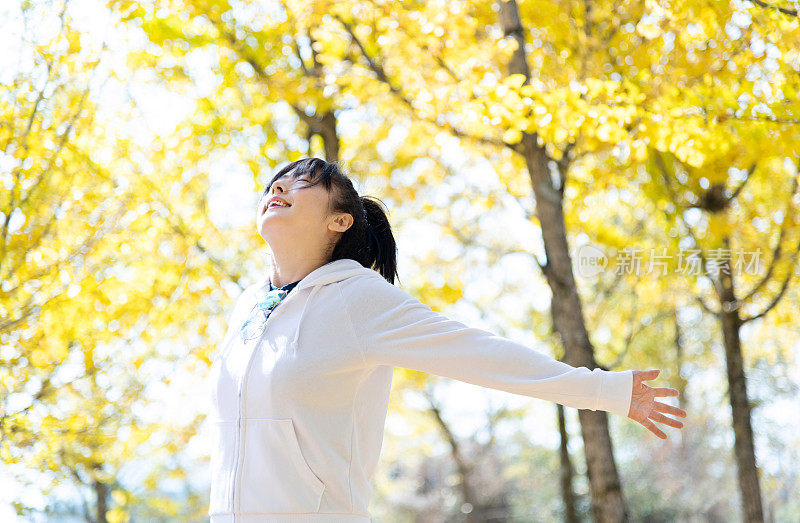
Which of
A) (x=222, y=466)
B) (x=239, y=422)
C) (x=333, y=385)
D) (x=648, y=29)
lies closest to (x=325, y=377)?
(x=333, y=385)

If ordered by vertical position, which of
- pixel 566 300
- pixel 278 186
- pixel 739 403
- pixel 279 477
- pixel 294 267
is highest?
pixel 278 186

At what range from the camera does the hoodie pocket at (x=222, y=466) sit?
1956 mm

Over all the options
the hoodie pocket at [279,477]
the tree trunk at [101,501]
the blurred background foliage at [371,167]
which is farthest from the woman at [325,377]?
the tree trunk at [101,501]

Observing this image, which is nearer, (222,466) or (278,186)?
(222,466)

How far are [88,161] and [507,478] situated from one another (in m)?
13.6

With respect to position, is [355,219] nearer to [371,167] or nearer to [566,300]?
[566,300]

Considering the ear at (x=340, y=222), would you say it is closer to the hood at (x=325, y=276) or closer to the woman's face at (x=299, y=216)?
the woman's face at (x=299, y=216)

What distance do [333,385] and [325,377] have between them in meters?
0.03

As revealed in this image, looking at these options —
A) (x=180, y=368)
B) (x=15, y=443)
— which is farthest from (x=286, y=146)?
(x=15, y=443)

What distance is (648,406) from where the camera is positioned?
1817 mm

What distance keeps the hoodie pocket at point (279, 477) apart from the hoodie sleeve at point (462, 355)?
0.89 ft

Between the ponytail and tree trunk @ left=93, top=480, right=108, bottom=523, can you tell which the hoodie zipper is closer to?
the ponytail

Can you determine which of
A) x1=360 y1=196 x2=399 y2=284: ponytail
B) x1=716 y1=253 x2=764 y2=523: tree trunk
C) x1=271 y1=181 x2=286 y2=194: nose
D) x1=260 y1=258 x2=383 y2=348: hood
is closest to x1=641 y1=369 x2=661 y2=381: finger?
x1=260 y1=258 x2=383 y2=348: hood

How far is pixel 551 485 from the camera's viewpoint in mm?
16156
